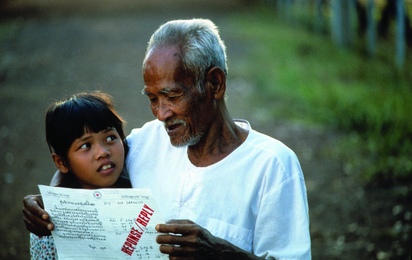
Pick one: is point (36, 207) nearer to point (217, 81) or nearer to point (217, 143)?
point (217, 143)

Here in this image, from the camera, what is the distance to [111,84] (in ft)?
28.9

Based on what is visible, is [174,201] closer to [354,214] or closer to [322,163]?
[354,214]

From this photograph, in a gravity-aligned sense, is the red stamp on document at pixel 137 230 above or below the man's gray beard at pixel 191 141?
below

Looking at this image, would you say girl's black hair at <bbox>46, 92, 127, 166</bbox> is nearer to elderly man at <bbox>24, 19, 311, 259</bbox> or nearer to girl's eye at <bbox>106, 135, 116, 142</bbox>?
girl's eye at <bbox>106, 135, 116, 142</bbox>

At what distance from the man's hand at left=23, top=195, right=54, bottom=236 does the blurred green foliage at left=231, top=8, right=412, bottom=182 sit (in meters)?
4.15

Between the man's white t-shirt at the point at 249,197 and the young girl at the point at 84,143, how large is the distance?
31cm

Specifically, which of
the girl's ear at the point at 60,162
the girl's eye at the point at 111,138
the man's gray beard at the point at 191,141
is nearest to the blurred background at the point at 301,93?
the girl's ear at the point at 60,162

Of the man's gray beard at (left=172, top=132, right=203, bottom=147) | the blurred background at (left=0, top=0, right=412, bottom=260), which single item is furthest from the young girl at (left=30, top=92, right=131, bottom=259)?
the blurred background at (left=0, top=0, right=412, bottom=260)

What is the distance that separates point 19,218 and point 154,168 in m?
2.89

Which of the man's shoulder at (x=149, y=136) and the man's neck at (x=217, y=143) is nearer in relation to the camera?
the man's neck at (x=217, y=143)

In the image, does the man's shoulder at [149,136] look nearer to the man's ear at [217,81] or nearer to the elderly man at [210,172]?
the elderly man at [210,172]

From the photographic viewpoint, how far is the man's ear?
2256 millimetres

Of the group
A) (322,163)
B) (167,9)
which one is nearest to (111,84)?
(322,163)

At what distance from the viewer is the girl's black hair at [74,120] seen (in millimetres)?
2441
